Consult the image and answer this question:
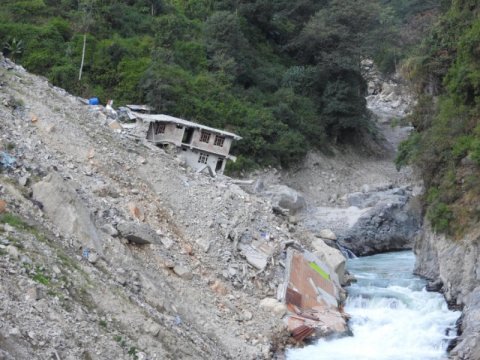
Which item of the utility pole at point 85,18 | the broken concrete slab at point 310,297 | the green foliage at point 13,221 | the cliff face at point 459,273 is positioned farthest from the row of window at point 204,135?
the green foliage at point 13,221

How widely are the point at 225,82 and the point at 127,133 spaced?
71.4ft

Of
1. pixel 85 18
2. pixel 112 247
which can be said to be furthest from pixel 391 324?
pixel 85 18

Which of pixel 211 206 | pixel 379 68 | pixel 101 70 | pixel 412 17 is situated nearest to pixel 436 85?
pixel 211 206

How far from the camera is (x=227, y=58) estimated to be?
54500 millimetres

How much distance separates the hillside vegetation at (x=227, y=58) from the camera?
47.6 metres

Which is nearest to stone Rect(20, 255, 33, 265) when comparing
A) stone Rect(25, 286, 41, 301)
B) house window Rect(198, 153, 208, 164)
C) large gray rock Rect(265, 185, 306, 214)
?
stone Rect(25, 286, 41, 301)

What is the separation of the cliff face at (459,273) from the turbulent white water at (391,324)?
1.87 ft

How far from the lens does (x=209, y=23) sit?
5528cm

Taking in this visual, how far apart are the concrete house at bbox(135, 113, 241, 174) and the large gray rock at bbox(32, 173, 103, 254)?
19.3 m

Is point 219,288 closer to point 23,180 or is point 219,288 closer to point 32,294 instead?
point 23,180

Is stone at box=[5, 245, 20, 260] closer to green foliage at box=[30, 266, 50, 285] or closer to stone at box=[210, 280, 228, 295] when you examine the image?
green foliage at box=[30, 266, 50, 285]

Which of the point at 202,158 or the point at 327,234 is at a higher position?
the point at 202,158

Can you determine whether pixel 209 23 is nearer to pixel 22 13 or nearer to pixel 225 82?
pixel 225 82

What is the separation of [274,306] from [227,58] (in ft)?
109
